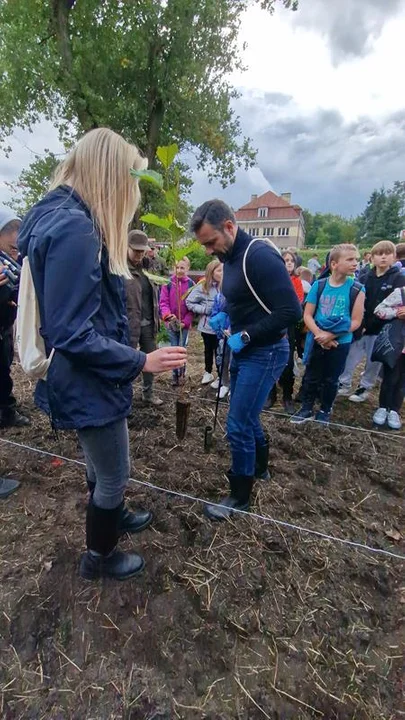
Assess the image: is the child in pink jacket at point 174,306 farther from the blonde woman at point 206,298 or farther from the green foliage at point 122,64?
the green foliage at point 122,64

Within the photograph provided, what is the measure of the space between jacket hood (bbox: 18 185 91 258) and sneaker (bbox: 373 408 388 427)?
13.7 ft

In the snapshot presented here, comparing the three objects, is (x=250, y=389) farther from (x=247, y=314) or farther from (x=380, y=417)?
(x=380, y=417)

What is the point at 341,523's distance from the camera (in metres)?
2.79

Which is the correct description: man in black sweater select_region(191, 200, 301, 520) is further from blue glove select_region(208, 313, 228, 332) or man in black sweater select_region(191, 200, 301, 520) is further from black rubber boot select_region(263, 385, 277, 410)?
black rubber boot select_region(263, 385, 277, 410)

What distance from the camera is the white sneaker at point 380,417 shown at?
175 inches

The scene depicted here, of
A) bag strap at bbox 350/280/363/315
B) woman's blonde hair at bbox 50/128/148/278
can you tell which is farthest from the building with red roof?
woman's blonde hair at bbox 50/128/148/278

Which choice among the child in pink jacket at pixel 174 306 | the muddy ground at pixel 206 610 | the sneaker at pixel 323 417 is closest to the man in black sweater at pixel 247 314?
the muddy ground at pixel 206 610

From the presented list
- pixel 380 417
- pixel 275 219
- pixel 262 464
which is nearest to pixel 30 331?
pixel 262 464

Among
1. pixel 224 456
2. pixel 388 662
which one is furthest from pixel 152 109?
pixel 388 662

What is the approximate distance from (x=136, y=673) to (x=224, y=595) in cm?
60

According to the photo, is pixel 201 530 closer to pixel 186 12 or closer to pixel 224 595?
pixel 224 595

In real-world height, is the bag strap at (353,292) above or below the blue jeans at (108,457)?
above

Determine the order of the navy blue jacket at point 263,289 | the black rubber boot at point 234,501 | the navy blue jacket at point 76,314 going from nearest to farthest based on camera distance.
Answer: the navy blue jacket at point 76,314, the navy blue jacket at point 263,289, the black rubber boot at point 234,501

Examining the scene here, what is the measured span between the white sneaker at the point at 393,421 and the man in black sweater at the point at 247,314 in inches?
100
